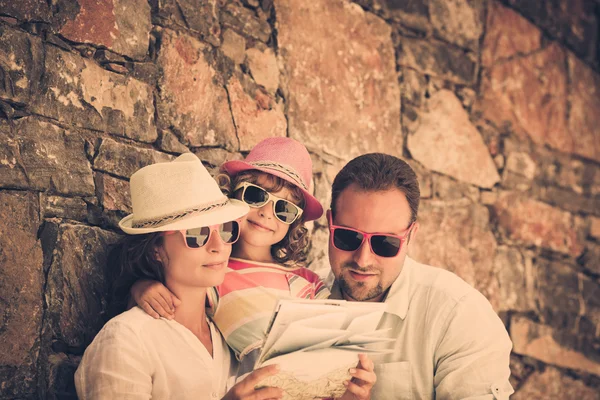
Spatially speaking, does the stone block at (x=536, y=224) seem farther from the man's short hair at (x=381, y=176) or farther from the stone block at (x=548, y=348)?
the man's short hair at (x=381, y=176)

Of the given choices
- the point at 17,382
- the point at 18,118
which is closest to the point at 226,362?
the point at 17,382

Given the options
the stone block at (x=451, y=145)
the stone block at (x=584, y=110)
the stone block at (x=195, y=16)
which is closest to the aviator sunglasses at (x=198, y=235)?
the stone block at (x=195, y=16)

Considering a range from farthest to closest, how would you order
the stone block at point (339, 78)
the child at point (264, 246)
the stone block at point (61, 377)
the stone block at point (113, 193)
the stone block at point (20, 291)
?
the stone block at point (339, 78) → the stone block at point (113, 193) → the child at point (264, 246) → the stone block at point (61, 377) → the stone block at point (20, 291)

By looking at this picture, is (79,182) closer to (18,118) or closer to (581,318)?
(18,118)

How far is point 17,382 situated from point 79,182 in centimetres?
66

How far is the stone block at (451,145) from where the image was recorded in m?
4.09

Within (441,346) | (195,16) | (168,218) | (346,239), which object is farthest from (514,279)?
(168,218)

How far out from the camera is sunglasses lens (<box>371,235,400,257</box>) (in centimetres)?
264

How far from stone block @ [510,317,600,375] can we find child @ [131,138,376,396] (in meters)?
2.19

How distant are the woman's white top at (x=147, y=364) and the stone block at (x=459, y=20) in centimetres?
269

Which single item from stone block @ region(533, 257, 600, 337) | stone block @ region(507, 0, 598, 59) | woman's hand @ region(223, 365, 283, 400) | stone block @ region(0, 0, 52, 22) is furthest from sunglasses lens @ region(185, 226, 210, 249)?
stone block @ region(507, 0, 598, 59)

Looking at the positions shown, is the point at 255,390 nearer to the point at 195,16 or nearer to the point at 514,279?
the point at 195,16

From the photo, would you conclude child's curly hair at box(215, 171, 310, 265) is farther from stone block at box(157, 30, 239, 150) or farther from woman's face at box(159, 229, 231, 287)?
woman's face at box(159, 229, 231, 287)

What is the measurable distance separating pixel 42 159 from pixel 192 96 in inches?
29.0
